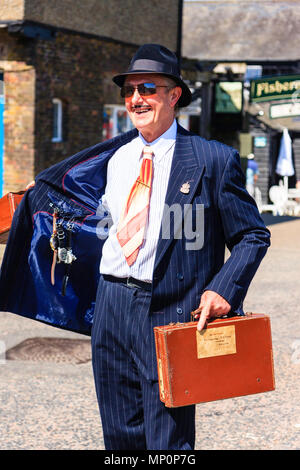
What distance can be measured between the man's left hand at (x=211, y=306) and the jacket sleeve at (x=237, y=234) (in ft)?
0.10

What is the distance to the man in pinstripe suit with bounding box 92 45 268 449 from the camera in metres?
3.37

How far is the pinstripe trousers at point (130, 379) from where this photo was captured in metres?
3.39

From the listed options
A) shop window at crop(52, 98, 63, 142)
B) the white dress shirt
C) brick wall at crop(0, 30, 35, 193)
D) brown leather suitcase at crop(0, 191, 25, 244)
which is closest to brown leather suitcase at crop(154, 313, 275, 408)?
the white dress shirt

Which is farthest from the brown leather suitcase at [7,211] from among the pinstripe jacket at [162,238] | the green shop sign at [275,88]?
the green shop sign at [275,88]

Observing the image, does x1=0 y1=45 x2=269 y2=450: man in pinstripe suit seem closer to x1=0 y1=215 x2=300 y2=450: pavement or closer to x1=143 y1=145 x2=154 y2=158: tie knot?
x1=143 y1=145 x2=154 y2=158: tie knot

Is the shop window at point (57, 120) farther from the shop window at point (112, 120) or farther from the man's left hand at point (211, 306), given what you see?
the man's left hand at point (211, 306)

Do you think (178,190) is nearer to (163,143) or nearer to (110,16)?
(163,143)

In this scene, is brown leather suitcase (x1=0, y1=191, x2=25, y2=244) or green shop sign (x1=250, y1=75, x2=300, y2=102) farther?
green shop sign (x1=250, y1=75, x2=300, y2=102)

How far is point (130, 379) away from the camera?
356 cm

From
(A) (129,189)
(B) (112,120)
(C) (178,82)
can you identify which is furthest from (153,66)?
(B) (112,120)

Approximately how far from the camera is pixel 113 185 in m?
3.65

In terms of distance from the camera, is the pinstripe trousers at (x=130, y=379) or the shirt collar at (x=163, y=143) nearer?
the pinstripe trousers at (x=130, y=379)

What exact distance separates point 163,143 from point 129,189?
26cm

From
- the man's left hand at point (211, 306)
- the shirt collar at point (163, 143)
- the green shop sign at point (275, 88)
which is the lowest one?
the man's left hand at point (211, 306)
